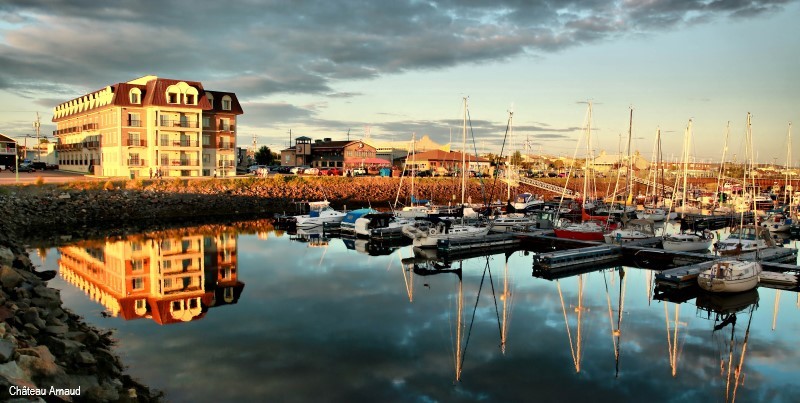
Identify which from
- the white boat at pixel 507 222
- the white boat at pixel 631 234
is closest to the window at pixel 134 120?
the white boat at pixel 507 222

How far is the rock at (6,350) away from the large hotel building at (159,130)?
6128 centimetres

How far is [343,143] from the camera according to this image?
346 feet

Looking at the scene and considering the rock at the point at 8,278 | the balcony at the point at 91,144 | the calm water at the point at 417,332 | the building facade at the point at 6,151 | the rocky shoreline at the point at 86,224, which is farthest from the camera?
the building facade at the point at 6,151

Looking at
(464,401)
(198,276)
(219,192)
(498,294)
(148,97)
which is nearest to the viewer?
(464,401)

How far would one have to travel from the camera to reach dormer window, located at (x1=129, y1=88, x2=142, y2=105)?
67000 mm

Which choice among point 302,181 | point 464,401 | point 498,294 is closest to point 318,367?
point 464,401

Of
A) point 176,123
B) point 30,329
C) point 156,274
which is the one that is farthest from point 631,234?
point 176,123

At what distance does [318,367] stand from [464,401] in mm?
4549

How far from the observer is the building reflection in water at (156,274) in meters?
21.9

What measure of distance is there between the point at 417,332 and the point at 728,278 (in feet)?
51.9

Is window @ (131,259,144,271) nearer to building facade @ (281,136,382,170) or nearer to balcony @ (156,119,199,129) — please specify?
balcony @ (156,119,199,129)

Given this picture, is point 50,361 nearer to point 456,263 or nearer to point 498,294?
point 498,294

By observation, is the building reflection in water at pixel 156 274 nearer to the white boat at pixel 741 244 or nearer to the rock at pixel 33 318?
the rock at pixel 33 318

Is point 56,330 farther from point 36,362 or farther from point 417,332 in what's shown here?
point 417,332
